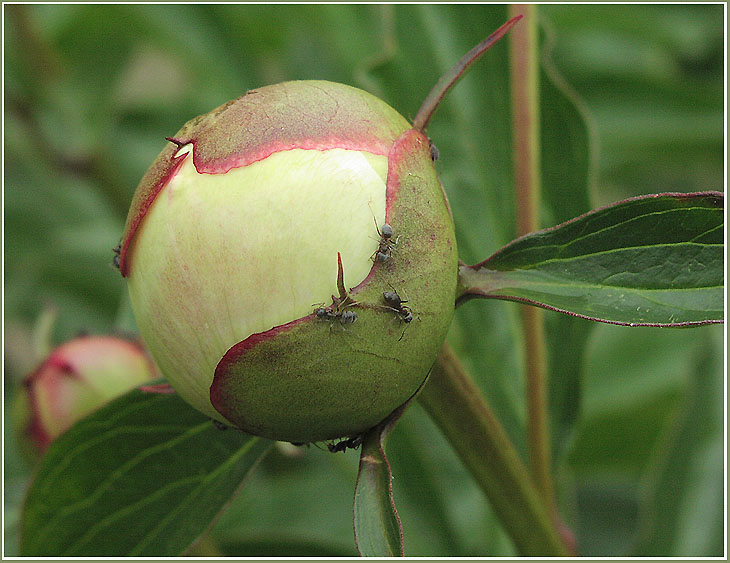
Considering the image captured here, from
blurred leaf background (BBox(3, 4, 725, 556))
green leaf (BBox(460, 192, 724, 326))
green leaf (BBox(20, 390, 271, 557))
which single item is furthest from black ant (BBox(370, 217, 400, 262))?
blurred leaf background (BBox(3, 4, 725, 556))

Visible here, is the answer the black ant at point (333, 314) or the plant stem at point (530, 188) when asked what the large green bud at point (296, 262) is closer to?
the black ant at point (333, 314)

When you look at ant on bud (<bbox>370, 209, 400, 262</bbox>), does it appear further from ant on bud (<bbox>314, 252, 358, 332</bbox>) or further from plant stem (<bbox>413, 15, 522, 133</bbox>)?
plant stem (<bbox>413, 15, 522, 133</bbox>)

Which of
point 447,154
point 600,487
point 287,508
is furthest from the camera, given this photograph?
point 600,487

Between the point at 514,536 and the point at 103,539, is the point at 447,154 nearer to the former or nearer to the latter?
the point at 514,536

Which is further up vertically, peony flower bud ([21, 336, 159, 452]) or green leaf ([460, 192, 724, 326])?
green leaf ([460, 192, 724, 326])

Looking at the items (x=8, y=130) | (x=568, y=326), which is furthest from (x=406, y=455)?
(x=8, y=130)

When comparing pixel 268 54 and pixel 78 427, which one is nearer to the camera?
pixel 78 427
